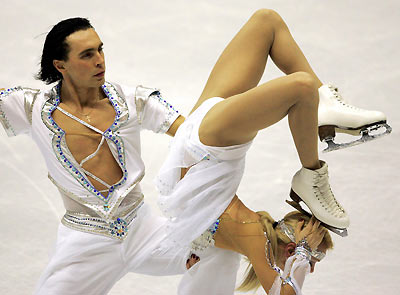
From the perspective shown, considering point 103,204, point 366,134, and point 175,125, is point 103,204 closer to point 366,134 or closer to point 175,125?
point 175,125

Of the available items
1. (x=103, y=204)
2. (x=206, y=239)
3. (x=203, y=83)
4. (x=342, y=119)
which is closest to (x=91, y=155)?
(x=103, y=204)

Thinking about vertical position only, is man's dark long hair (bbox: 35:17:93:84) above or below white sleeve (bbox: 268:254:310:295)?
above

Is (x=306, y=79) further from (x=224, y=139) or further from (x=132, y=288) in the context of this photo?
(x=132, y=288)

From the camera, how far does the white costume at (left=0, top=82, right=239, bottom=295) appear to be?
316 centimetres

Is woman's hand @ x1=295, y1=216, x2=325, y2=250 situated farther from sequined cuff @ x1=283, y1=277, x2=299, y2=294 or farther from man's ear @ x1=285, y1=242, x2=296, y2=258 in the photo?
sequined cuff @ x1=283, y1=277, x2=299, y2=294

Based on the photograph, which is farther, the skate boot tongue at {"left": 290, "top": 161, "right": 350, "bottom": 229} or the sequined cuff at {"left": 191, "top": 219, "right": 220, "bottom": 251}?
the sequined cuff at {"left": 191, "top": 219, "right": 220, "bottom": 251}

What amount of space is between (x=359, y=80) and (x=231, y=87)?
9.52 feet

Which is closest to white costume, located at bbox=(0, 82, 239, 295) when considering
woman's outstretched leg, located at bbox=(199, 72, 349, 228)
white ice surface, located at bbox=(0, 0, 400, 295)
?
woman's outstretched leg, located at bbox=(199, 72, 349, 228)

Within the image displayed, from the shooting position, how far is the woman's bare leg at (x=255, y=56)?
3104 millimetres

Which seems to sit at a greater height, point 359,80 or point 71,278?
point 71,278

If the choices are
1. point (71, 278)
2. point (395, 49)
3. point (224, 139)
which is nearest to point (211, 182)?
point (224, 139)

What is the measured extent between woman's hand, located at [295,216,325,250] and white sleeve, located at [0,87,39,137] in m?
1.20

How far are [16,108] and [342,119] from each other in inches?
51.8

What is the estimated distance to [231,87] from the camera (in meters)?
3.20
